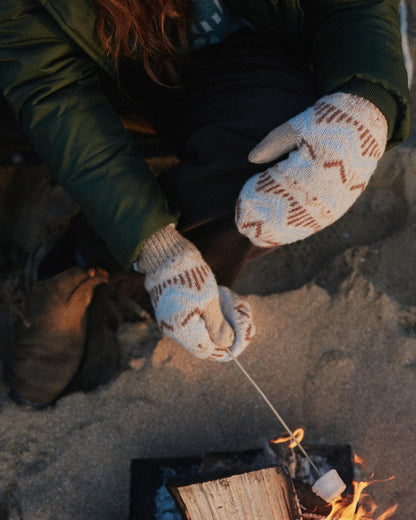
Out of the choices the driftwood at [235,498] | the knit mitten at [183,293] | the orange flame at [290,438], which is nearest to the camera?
the driftwood at [235,498]

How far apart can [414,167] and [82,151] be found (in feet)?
3.83

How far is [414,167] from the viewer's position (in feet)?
5.34

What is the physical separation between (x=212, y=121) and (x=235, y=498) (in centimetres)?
91

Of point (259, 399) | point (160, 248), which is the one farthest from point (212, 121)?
point (259, 399)

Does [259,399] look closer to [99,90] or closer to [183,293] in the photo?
[183,293]

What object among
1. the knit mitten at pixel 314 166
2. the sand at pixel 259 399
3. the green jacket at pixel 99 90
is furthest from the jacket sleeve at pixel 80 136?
the sand at pixel 259 399

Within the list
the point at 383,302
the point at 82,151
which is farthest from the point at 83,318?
the point at 383,302

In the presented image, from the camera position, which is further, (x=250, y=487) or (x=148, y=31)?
(x=148, y=31)

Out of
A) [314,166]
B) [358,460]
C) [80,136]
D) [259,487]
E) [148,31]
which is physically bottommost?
[358,460]

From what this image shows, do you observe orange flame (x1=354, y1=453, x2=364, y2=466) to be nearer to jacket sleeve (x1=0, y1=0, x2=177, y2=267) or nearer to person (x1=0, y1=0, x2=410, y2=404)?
person (x1=0, y1=0, x2=410, y2=404)

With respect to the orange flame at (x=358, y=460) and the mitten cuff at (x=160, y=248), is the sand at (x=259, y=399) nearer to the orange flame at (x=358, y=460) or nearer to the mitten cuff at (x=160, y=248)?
the orange flame at (x=358, y=460)

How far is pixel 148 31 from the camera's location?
3.52ft

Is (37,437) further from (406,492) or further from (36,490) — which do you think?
(406,492)

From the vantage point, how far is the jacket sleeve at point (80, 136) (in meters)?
1.04
